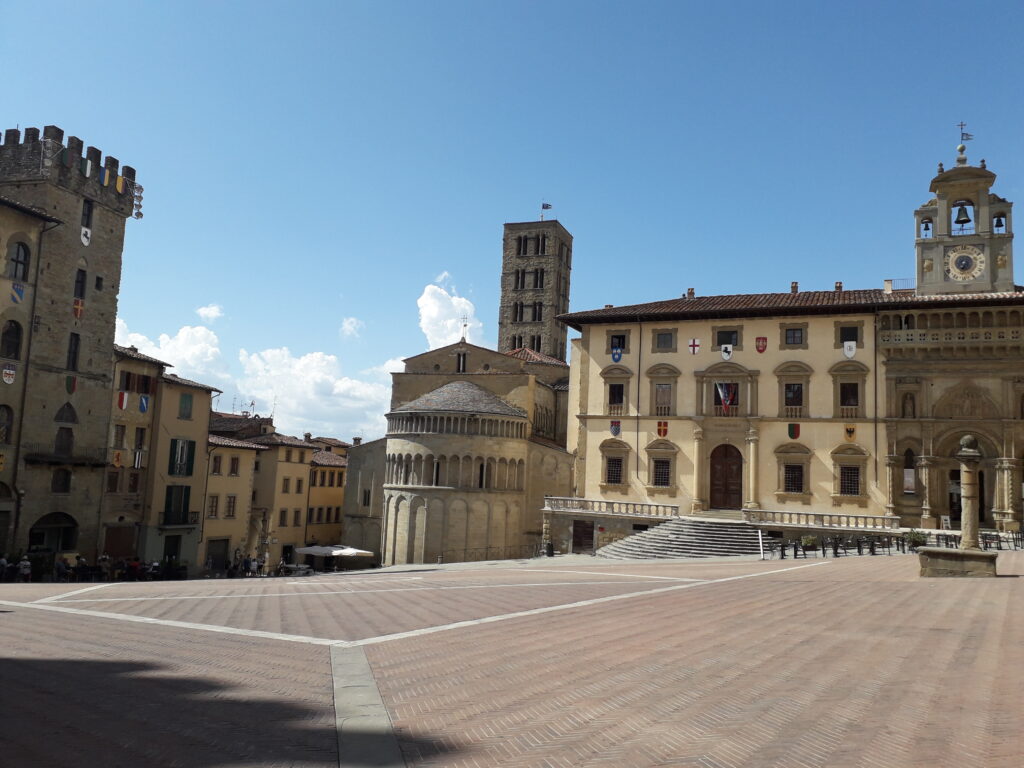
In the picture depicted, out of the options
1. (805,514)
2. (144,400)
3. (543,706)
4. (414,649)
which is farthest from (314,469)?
(543,706)

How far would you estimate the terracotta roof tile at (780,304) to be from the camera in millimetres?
40031

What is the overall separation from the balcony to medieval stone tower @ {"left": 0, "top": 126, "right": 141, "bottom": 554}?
25250 mm

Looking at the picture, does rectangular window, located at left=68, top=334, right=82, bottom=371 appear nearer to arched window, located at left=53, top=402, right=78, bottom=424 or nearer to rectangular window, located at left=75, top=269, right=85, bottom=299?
arched window, located at left=53, top=402, right=78, bottom=424

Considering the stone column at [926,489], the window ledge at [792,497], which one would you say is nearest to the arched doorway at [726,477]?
the window ledge at [792,497]

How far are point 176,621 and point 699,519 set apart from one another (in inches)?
1178

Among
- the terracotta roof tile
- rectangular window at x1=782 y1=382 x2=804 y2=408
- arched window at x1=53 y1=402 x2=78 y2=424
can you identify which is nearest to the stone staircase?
rectangular window at x1=782 y1=382 x2=804 y2=408

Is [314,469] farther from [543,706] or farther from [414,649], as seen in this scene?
[543,706]

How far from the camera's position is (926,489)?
39562 millimetres

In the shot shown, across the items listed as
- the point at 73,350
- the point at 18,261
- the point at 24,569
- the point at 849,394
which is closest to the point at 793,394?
the point at 849,394

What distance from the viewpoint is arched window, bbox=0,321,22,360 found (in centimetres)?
3609

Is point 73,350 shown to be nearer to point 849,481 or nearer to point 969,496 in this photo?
point 969,496

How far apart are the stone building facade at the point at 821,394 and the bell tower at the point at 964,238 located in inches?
3.0

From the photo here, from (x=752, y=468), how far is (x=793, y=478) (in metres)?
2.30

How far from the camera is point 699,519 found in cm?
4066
